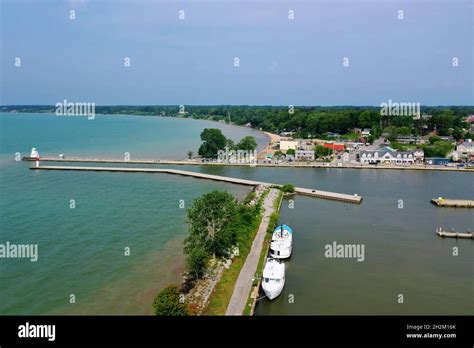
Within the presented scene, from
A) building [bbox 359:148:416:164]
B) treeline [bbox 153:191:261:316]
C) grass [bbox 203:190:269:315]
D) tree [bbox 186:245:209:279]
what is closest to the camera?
grass [bbox 203:190:269:315]

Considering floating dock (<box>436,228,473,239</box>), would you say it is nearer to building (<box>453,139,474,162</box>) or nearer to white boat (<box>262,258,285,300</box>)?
white boat (<box>262,258,285,300</box>)

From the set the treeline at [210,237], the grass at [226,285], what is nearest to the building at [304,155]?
the grass at [226,285]

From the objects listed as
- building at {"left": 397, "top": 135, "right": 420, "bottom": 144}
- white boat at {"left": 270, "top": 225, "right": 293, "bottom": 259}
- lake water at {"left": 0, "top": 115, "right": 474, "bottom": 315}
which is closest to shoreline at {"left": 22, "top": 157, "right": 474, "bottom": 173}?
lake water at {"left": 0, "top": 115, "right": 474, "bottom": 315}

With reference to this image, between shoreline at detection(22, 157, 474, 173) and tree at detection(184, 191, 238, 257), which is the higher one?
shoreline at detection(22, 157, 474, 173)

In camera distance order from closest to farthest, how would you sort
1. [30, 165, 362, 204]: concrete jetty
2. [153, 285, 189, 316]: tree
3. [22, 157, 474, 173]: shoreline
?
[153, 285, 189, 316]: tree
[30, 165, 362, 204]: concrete jetty
[22, 157, 474, 173]: shoreline

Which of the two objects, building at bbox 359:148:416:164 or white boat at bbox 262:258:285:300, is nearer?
white boat at bbox 262:258:285:300

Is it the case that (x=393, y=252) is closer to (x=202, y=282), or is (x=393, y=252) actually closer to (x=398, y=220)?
(x=398, y=220)
